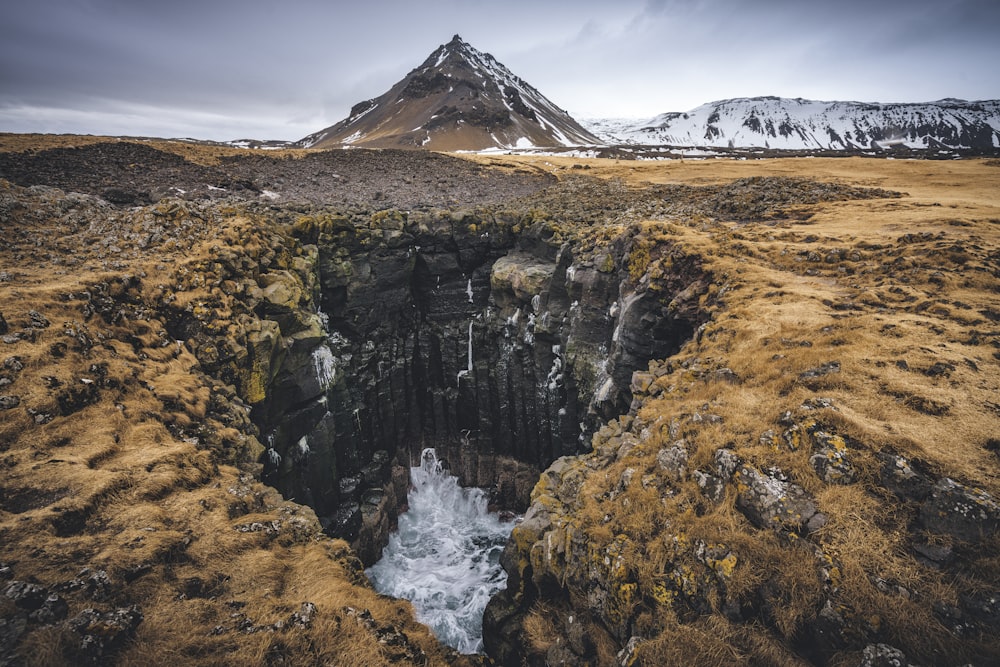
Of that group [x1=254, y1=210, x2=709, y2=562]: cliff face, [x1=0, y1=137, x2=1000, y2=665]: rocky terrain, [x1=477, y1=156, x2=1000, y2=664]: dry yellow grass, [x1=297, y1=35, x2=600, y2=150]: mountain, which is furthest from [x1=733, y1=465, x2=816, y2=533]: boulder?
[x1=297, y1=35, x2=600, y2=150]: mountain

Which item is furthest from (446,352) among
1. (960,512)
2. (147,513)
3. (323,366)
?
(960,512)

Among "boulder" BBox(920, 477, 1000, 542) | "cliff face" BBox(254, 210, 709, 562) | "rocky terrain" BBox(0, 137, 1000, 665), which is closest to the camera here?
"boulder" BBox(920, 477, 1000, 542)

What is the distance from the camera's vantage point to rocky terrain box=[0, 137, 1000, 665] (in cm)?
634

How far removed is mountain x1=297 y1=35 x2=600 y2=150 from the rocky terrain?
103673 mm

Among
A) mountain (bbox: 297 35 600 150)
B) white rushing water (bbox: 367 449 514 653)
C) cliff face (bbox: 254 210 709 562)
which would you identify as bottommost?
white rushing water (bbox: 367 449 514 653)

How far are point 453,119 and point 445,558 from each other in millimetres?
133474

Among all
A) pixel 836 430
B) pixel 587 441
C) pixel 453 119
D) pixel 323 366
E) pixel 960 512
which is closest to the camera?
pixel 960 512

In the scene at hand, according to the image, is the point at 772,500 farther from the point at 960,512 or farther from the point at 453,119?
the point at 453,119

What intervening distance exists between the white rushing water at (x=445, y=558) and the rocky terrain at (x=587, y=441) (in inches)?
132

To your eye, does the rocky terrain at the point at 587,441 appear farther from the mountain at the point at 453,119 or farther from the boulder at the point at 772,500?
the mountain at the point at 453,119

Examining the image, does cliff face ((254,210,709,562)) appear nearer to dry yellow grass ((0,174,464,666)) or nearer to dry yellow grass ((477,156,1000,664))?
dry yellow grass ((477,156,1000,664))

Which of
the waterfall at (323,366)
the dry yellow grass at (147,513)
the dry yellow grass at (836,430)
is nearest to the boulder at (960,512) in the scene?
the dry yellow grass at (836,430)

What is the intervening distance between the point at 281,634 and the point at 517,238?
99.7 feet

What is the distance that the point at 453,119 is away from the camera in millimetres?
131875
